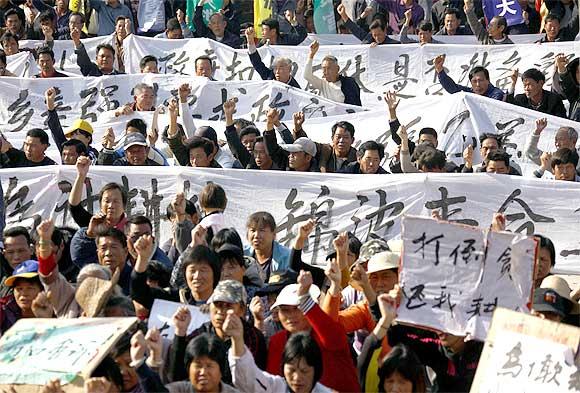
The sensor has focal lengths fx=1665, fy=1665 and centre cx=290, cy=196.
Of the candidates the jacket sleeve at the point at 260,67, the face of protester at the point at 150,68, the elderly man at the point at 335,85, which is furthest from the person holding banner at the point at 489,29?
the face of protester at the point at 150,68

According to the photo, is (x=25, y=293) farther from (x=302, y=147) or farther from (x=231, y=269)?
(x=302, y=147)

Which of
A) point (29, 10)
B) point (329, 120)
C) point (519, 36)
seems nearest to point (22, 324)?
point (329, 120)

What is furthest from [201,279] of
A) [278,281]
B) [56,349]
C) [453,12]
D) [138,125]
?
[453,12]

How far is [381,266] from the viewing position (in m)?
9.03

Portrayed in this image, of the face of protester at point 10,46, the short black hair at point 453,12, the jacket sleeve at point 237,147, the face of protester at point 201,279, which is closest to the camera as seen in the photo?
the face of protester at point 201,279

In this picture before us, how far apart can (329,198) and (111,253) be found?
2614mm

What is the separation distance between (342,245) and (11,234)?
91.4 inches

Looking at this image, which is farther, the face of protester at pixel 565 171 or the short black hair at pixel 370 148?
the short black hair at pixel 370 148

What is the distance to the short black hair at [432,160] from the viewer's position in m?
12.0

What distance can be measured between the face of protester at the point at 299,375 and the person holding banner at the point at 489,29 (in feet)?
28.8

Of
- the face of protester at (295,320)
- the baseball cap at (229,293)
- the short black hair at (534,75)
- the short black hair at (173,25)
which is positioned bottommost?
the face of protester at (295,320)

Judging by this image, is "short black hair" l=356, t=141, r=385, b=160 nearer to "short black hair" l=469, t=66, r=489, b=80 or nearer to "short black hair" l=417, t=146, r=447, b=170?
"short black hair" l=417, t=146, r=447, b=170

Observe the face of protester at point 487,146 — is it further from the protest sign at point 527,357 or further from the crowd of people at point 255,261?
the protest sign at point 527,357

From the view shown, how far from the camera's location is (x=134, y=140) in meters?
12.5
